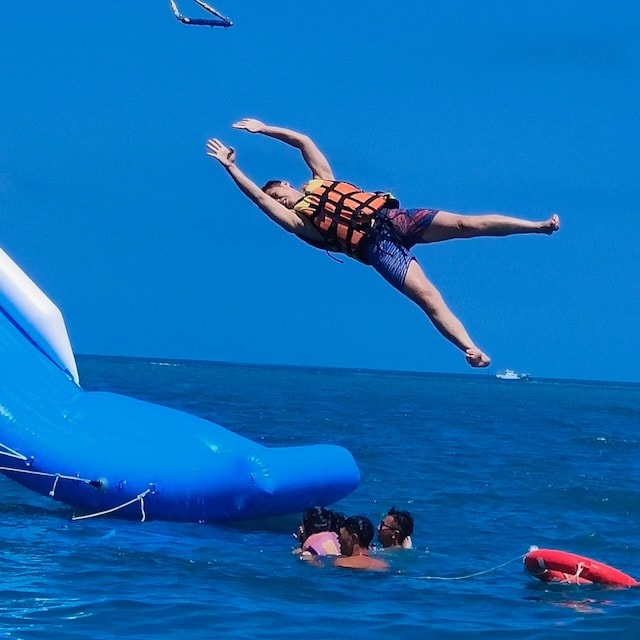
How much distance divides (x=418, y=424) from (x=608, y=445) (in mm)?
4723

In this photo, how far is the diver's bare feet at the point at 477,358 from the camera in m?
6.23

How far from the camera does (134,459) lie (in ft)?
36.5

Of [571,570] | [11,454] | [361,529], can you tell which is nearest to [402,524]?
[361,529]

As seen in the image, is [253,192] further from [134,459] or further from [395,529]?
[134,459]

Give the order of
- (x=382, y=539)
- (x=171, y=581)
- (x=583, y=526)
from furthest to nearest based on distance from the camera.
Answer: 1. (x=583, y=526)
2. (x=382, y=539)
3. (x=171, y=581)

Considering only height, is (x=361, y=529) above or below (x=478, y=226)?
below

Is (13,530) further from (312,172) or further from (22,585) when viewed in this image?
(312,172)

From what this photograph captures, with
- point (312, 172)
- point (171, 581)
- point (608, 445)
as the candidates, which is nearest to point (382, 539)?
point (171, 581)

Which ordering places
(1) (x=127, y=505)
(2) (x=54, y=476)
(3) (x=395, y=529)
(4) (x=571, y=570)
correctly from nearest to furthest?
(4) (x=571, y=570) < (3) (x=395, y=529) < (1) (x=127, y=505) < (2) (x=54, y=476)

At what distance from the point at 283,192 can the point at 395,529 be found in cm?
400

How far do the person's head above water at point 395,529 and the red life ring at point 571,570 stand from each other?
132 centimetres

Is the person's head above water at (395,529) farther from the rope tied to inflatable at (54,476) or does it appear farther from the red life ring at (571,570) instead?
the rope tied to inflatable at (54,476)

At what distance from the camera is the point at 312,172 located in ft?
23.6

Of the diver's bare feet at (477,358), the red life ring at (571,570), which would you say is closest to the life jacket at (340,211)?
the diver's bare feet at (477,358)
